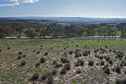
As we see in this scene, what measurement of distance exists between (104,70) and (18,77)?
6.75m

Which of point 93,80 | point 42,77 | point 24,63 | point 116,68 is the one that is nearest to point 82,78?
point 93,80

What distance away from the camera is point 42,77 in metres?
21.6

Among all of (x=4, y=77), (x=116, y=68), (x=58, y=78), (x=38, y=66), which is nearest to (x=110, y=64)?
(x=116, y=68)

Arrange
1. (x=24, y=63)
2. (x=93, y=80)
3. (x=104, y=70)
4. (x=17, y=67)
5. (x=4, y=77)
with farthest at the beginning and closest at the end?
(x=24, y=63) < (x=17, y=67) < (x=104, y=70) < (x=4, y=77) < (x=93, y=80)

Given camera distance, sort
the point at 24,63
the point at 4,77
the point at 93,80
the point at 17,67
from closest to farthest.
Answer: the point at 93,80 < the point at 4,77 < the point at 17,67 < the point at 24,63

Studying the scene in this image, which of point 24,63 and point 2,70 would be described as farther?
point 24,63

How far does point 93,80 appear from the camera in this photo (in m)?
21.2

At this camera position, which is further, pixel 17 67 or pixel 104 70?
pixel 17 67

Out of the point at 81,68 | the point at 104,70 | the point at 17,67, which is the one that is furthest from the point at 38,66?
the point at 104,70

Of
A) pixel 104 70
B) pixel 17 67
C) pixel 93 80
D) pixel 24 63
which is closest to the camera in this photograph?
pixel 93 80

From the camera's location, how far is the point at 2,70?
26000 millimetres

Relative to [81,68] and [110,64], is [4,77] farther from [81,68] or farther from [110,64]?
[110,64]

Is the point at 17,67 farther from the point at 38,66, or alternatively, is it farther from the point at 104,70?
the point at 104,70

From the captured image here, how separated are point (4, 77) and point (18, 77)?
3.26 ft
